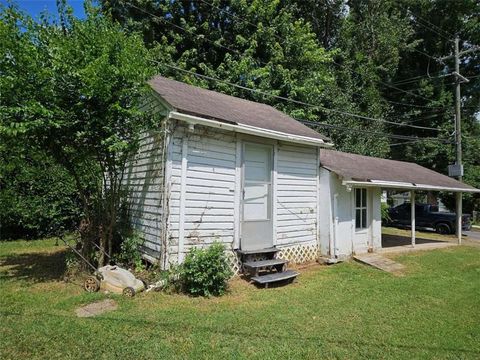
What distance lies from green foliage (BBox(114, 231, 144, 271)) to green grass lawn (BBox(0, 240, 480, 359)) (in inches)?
47.7

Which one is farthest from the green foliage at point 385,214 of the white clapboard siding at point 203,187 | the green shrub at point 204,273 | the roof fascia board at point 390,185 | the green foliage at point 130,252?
the green foliage at point 130,252

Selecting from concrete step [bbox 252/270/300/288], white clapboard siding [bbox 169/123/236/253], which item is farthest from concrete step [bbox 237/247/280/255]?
concrete step [bbox 252/270/300/288]

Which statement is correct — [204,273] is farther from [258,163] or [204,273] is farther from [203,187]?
[258,163]

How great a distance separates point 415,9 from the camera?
2997 cm

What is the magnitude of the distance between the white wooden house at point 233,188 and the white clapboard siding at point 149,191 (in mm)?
22

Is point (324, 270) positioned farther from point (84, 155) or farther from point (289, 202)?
point (84, 155)

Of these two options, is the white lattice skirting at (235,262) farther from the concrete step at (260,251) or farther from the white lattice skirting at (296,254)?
the concrete step at (260,251)

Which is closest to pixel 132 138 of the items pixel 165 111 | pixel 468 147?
pixel 165 111

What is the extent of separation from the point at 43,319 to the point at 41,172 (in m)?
5.10

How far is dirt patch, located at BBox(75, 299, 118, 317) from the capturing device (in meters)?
5.37

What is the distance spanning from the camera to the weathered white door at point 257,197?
833 centimetres

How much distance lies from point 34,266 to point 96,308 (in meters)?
3.97

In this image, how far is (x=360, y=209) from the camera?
37.6 feet

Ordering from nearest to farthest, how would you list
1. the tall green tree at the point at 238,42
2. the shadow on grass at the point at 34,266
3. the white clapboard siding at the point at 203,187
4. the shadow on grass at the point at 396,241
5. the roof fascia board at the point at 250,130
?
the roof fascia board at the point at 250,130 < the white clapboard siding at the point at 203,187 < the shadow on grass at the point at 34,266 < the shadow on grass at the point at 396,241 < the tall green tree at the point at 238,42
